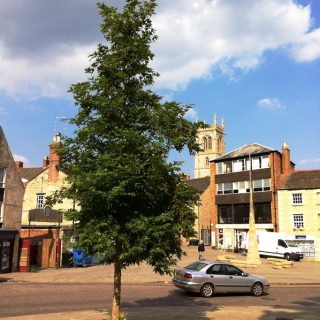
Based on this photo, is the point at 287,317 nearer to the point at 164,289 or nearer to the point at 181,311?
the point at 181,311

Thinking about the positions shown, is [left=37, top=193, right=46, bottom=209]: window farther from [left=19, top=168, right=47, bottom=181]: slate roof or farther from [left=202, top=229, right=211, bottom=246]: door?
[left=202, top=229, right=211, bottom=246]: door

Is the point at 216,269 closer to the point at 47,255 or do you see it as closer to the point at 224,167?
the point at 47,255

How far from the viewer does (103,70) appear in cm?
929

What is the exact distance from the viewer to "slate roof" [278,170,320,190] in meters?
41.8

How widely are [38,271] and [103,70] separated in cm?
1926

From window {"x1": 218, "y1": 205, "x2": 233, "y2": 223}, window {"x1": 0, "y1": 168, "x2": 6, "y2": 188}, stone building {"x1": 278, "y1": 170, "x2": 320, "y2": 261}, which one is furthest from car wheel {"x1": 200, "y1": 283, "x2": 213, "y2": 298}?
window {"x1": 218, "y1": 205, "x2": 233, "y2": 223}


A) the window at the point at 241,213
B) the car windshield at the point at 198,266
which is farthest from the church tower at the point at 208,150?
the car windshield at the point at 198,266

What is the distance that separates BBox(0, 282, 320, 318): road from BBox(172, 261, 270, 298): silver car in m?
0.35

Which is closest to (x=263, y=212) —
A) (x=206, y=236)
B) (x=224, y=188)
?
(x=224, y=188)

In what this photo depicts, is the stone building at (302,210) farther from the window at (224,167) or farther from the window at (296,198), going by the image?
the window at (224,167)

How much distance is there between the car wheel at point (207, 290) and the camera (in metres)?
15.7

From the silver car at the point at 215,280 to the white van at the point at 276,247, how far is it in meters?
22.2

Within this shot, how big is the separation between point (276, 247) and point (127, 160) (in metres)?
33.1

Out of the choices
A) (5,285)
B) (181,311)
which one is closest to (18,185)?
(5,285)
